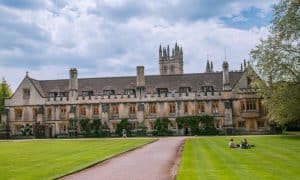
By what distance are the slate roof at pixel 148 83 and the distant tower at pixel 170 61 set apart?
120 ft

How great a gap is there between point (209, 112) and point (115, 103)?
1328 centimetres

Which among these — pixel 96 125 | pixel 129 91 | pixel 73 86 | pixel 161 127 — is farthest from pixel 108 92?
pixel 161 127

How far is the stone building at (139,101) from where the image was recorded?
5572cm

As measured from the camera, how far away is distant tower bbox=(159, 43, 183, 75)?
98.5 metres

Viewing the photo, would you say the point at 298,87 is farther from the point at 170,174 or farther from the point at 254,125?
the point at 170,174

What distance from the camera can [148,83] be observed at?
6084 centimetres

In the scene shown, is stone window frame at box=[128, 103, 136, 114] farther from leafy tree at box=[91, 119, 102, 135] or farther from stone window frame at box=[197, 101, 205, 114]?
stone window frame at box=[197, 101, 205, 114]

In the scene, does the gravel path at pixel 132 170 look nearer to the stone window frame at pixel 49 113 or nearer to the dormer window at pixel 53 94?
the stone window frame at pixel 49 113

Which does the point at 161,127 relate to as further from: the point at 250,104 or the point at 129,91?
the point at 250,104

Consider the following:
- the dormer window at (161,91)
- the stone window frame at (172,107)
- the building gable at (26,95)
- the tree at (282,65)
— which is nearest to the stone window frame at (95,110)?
the building gable at (26,95)

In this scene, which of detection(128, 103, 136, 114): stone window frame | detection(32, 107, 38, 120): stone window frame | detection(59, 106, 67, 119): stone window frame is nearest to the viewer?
detection(128, 103, 136, 114): stone window frame

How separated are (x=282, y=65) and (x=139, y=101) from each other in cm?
2498

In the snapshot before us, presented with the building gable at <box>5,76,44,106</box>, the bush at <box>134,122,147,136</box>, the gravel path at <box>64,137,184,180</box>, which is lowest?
the gravel path at <box>64,137,184,180</box>

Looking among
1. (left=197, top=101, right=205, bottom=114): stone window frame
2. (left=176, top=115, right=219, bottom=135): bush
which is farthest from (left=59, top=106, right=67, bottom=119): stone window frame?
(left=197, top=101, right=205, bottom=114): stone window frame
